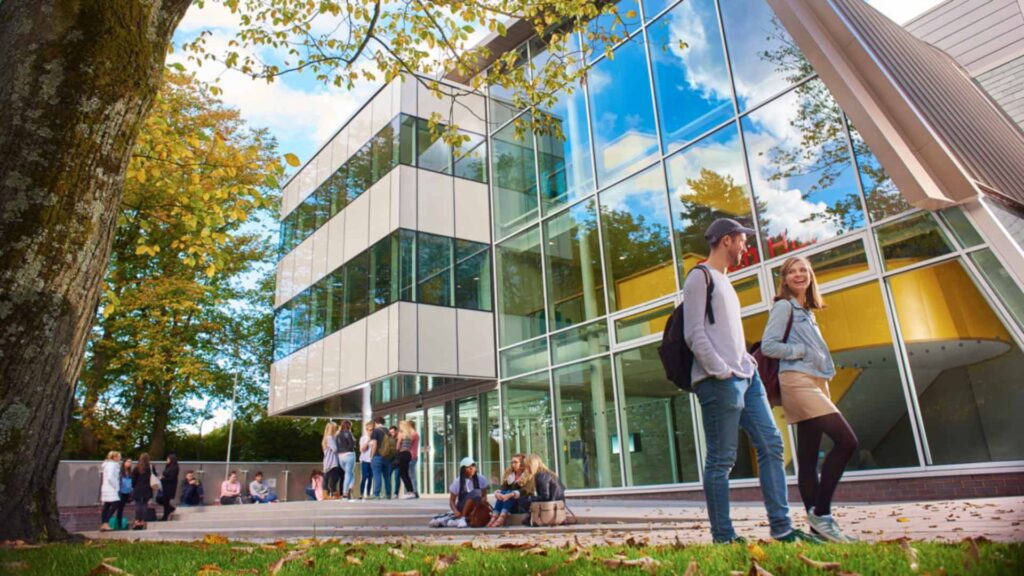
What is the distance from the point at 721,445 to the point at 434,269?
14.7 m

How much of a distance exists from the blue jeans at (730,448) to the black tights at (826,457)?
301mm

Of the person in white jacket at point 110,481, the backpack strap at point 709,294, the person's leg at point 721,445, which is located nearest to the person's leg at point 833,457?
the person's leg at point 721,445

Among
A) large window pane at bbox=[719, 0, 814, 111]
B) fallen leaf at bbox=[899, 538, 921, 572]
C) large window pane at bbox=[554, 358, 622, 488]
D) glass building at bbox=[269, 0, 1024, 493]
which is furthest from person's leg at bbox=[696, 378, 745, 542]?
large window pane at bbox=[554, 358, 622, 488]

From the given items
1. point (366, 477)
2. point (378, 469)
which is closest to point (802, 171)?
point (378, 469)

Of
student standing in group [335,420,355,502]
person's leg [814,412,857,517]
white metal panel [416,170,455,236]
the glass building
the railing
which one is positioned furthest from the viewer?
the railing

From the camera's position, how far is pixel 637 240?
14.3 m

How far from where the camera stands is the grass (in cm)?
277

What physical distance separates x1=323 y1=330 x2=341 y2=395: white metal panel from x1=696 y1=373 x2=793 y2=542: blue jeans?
16524 millimetres

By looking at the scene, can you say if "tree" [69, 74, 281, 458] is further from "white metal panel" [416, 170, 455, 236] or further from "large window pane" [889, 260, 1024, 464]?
"large window pane" [889, 260, 1024, 464]

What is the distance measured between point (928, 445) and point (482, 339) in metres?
10.8

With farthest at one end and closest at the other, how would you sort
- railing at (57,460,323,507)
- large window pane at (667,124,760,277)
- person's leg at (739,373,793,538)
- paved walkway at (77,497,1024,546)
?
1. railing at (57,460,323,507)
2. large window pane at (667,124,760,277)
3. paved walkway at (77,497,1024,546)
4. person's leg at (739,373,793,538)

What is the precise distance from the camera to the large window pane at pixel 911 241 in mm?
9367

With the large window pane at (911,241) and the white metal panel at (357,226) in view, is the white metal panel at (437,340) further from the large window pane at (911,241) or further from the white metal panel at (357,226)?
the large window pane at (911,241)

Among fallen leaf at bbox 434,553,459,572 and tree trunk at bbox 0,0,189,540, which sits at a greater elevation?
tree trunk at bbox 0,0,189,540
